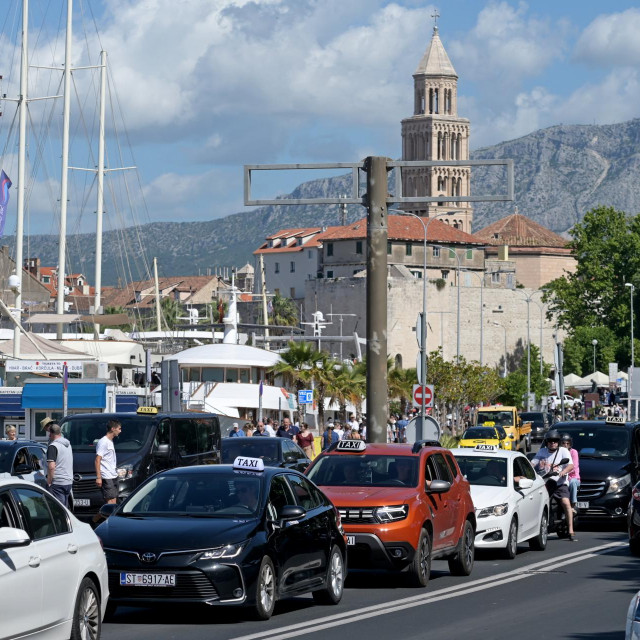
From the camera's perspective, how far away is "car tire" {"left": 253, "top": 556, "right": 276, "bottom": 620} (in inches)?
515

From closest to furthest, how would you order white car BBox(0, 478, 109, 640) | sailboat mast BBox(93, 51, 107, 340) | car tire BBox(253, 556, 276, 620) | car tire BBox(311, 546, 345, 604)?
white car BBox(0, 478, 109, 640), car tire BBox(253, 556, 276, 620), car tire BBox(311, 546, 345, 604), sailboat mast BBox(93, 51, 107, 340)

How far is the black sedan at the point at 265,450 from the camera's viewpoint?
28.2 m

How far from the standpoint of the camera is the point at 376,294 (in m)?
23.7

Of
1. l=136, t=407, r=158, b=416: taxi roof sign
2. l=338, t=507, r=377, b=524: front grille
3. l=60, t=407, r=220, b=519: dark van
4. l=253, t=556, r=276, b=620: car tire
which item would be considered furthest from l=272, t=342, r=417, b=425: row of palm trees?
l=253, t=556, r=276, b=620: car tire

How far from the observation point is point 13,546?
30.6 feet

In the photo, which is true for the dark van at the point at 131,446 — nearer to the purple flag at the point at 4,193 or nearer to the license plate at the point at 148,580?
the license plate at the point at 148,580

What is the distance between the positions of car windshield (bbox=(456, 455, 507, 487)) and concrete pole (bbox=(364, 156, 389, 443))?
206 cm

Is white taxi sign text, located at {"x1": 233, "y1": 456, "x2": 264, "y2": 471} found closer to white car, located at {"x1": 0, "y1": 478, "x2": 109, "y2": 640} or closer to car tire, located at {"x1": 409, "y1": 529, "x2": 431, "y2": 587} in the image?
car tire, located at {"x1": 409, "y1": 529, "x2": 431, "y2": 587}

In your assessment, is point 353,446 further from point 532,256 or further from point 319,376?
point 532,256

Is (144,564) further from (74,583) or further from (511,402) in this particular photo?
(511,402)

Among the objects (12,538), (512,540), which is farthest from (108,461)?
(12,538)

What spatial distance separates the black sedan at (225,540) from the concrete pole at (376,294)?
845 centimetres

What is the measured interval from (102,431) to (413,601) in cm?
975

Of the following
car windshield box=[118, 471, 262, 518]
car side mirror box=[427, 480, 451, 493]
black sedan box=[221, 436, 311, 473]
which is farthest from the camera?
black sedan box=[221, 436, 311, 473]
